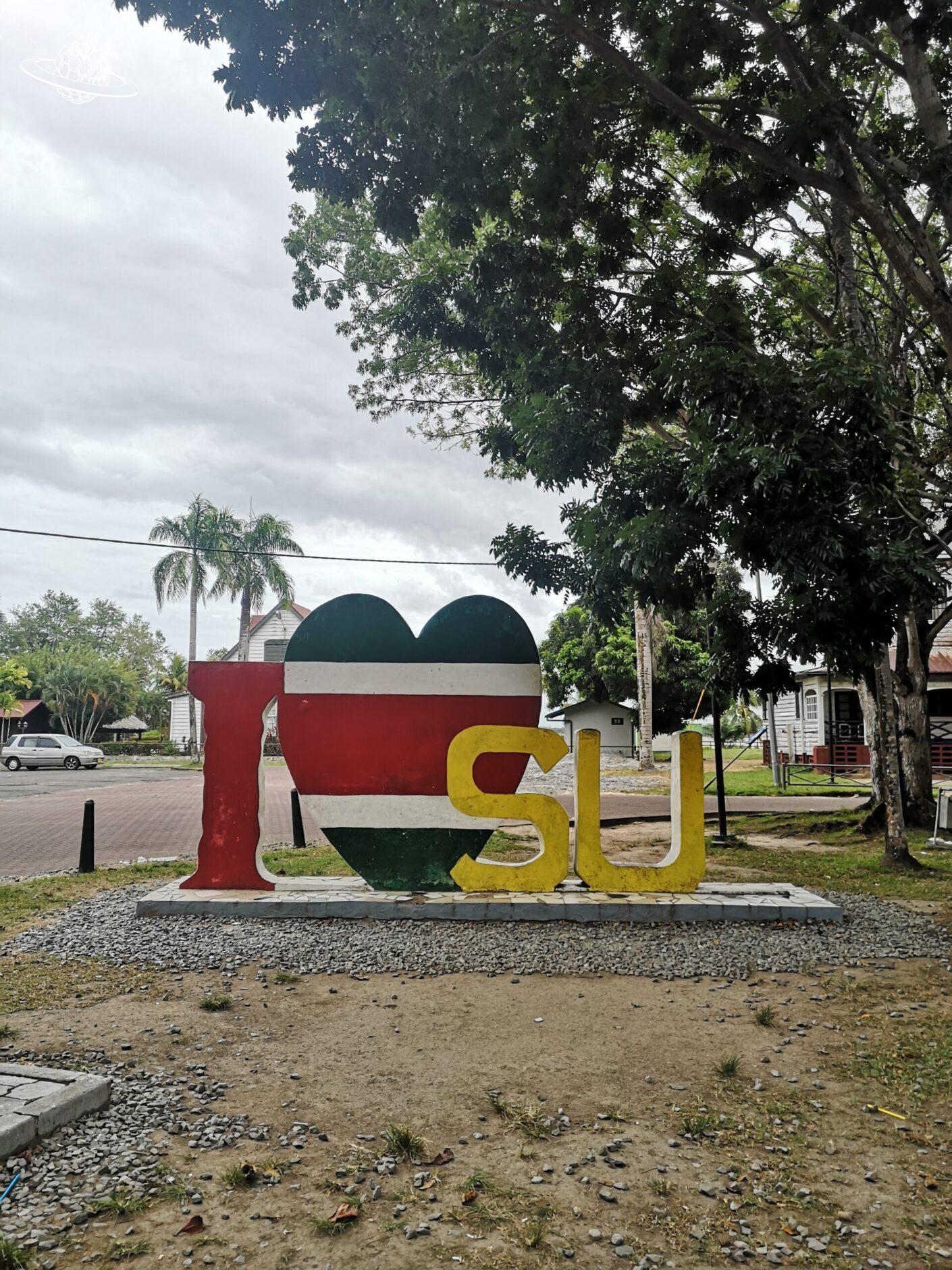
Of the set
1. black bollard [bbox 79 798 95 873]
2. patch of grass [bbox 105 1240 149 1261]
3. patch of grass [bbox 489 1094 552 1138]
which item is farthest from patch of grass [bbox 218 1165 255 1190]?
black bollard [bbox 79 798 95 873]

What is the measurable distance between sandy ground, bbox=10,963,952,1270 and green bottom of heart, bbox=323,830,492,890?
87.2 inches

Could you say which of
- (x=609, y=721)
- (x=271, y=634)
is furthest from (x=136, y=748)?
(x=609, y=721)

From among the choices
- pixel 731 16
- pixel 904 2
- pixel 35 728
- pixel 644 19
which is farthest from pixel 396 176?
pixel 35 728

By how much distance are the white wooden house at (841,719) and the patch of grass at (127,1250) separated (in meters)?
27.8

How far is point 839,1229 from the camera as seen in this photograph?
3178 mm

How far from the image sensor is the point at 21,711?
5272 cm

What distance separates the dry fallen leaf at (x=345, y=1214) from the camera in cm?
323

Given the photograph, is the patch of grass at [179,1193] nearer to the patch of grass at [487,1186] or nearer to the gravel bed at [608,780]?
the patch of grass at [487,1186]

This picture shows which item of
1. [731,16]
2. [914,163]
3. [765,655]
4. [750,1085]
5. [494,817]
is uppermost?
[731,16]

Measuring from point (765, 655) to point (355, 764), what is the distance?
427 centimetres

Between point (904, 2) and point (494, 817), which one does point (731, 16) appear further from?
point (494, 817)

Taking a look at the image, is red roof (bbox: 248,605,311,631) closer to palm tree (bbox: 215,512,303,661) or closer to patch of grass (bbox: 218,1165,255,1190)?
palm tree (bbox: 215,512,303,661)

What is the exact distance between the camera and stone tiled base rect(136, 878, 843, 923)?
8.09 m

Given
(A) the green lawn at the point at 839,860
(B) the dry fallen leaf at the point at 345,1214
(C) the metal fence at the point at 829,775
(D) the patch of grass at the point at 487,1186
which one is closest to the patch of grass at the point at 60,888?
(B) the dry fallen leaf at the point at 345,1214
